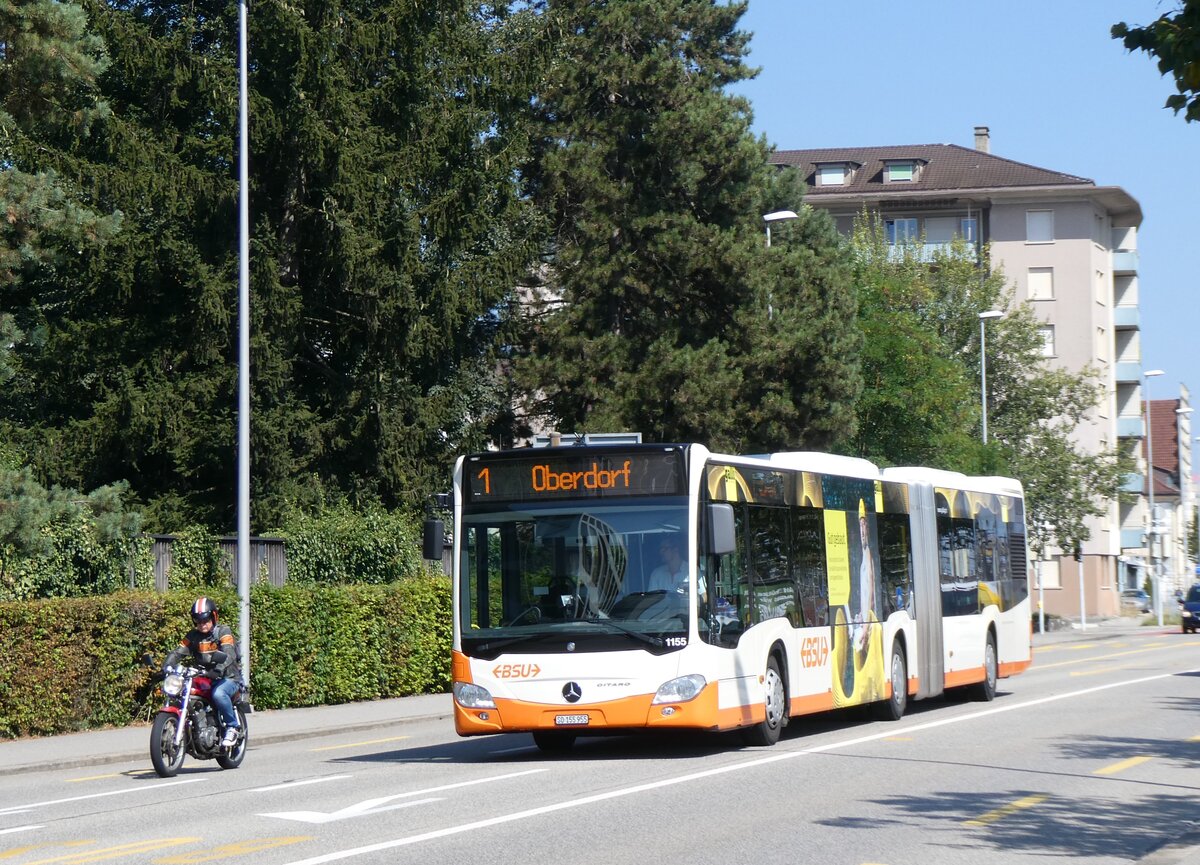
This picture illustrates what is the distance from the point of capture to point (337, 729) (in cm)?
2203

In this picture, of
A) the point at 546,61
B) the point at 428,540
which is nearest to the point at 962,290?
the point at 546,61

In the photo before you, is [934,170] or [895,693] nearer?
[895,693]

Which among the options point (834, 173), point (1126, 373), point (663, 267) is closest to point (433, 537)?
point (663, 267)

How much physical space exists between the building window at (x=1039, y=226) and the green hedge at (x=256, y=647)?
192ft

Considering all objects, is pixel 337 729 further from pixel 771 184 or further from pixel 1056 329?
pixel 1056 329

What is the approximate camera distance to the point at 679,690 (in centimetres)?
1555

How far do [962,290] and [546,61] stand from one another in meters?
28.7

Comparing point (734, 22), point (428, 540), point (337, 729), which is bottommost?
point (337, 729)

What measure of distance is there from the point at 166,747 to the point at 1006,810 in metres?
7.75

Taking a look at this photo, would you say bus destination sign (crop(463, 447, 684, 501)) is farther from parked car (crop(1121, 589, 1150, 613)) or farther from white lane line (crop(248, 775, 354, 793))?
parked car (crop(1121, 589, 1150, 613))

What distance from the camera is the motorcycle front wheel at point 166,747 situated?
15.7 metres

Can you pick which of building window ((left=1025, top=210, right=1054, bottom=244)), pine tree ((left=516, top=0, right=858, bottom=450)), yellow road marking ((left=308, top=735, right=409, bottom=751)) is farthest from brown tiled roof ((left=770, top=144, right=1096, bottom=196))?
yellow road marking ((left=308, top=735, right=409, bottom=751))

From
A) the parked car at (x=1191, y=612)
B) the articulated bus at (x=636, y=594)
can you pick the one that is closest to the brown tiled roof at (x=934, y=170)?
the parked car at (x=1191, y=612)

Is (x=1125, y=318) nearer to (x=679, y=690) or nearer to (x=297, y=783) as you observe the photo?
(x=679, y=690)
